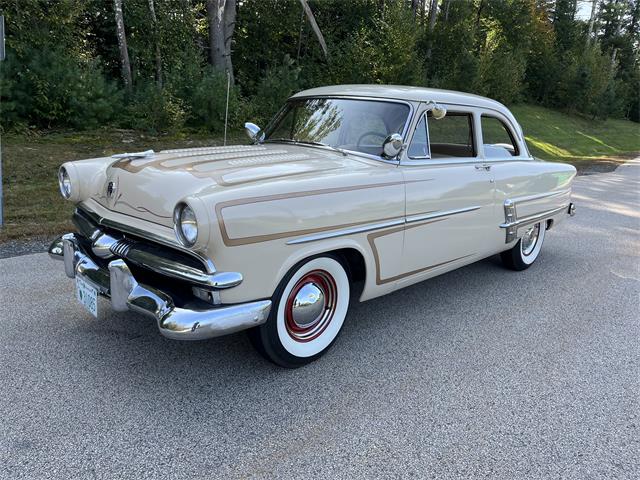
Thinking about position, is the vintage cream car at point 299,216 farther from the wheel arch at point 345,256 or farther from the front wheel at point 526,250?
the front wheel at point 526,250

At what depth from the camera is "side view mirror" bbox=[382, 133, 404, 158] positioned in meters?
3.40

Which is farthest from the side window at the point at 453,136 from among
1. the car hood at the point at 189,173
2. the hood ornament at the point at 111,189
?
the hood ornament at the point at 111,189

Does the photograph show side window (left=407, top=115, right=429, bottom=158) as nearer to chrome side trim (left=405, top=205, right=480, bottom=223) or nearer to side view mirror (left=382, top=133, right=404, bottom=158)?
side view mirror (left=382, top=133, right=404, bottom=158)

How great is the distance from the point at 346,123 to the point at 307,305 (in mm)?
1515

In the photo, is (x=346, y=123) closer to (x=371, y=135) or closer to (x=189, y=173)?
(x=371, y=135)

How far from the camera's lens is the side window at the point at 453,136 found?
154 inches

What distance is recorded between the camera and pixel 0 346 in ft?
10.3

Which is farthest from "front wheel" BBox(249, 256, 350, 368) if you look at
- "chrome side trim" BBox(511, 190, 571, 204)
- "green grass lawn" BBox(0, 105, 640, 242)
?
"green grass lawn" BBox(0, 105, 640, 242)

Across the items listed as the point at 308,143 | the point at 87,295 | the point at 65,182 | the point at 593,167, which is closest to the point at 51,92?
the point at 65,182

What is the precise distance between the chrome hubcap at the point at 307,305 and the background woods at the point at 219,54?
23.1 ft

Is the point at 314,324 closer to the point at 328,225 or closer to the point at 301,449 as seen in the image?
the point at 328,225

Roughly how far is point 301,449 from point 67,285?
2791 millimetres

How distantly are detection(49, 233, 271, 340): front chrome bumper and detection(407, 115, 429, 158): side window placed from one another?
5.50 ft

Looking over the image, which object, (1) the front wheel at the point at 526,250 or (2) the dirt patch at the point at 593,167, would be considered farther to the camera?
(2) the dirt patch at the point at 593,167
